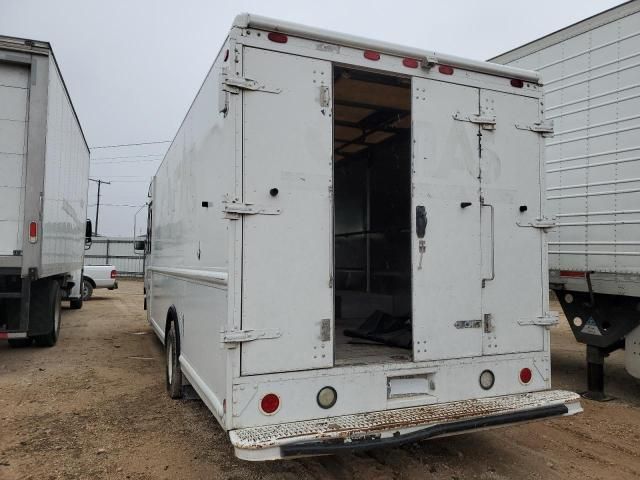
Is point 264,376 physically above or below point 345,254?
below

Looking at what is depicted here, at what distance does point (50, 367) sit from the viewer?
720cm

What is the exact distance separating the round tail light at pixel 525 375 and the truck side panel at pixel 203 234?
7.67 ft

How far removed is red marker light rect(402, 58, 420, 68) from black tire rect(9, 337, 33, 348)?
26.8 feet

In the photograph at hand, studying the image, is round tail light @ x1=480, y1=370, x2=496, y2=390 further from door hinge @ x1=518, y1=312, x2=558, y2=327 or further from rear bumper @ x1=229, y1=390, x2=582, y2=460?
door hinge @ x1=518, y1=312, x2=558, y2=327

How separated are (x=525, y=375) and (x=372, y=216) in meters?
3.48

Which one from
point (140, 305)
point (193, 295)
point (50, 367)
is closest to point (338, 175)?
point (193, 295)

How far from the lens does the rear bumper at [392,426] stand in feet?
9.25

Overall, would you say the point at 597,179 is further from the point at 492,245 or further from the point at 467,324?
the point at 467,324

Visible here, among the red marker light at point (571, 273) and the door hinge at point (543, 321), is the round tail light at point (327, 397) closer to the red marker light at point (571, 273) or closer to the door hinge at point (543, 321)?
the door hinge at point (543, 321)

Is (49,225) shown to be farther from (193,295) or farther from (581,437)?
(581,437)

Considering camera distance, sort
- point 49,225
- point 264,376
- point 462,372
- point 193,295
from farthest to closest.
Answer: point 49,225, point 193,295, point 462,372, point 264,376

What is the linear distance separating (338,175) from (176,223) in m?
3.20

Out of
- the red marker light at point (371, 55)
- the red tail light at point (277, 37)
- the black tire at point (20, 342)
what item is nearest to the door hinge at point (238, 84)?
the red tail light at point (277, 37)

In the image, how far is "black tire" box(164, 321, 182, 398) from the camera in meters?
5.28
